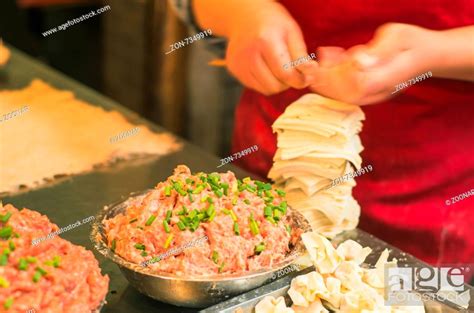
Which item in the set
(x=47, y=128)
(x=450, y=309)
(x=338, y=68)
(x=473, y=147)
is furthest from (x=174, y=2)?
(x=450, y=309)

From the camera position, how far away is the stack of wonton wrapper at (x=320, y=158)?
1936 millimetres

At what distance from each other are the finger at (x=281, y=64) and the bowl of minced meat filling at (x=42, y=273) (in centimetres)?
76

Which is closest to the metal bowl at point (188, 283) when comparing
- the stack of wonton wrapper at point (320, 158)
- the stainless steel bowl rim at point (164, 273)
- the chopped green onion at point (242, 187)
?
the stainless steel bowl rim at point (164, 273)

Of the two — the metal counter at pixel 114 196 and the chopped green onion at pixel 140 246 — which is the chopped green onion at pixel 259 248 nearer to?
the metal counter at pixel 114 196

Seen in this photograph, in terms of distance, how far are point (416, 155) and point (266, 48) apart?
1.87 feet

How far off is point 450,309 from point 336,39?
993mm

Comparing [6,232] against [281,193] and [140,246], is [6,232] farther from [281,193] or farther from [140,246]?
[281,193]

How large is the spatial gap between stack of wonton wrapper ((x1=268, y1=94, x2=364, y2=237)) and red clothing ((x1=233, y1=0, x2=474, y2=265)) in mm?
317

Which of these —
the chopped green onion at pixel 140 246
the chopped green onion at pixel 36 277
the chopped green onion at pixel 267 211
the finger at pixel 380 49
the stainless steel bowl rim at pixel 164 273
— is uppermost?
the finger at pixel 380 49

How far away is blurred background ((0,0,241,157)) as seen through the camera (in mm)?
4551

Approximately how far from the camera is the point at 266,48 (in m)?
2.08

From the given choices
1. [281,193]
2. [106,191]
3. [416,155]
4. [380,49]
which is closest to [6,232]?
[281,193]

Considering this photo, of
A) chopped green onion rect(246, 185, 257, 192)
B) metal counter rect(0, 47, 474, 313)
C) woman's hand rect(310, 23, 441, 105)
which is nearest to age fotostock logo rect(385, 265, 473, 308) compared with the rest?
metal counter rect(0, 47, 474, 313)

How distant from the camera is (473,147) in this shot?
7.47 ft
